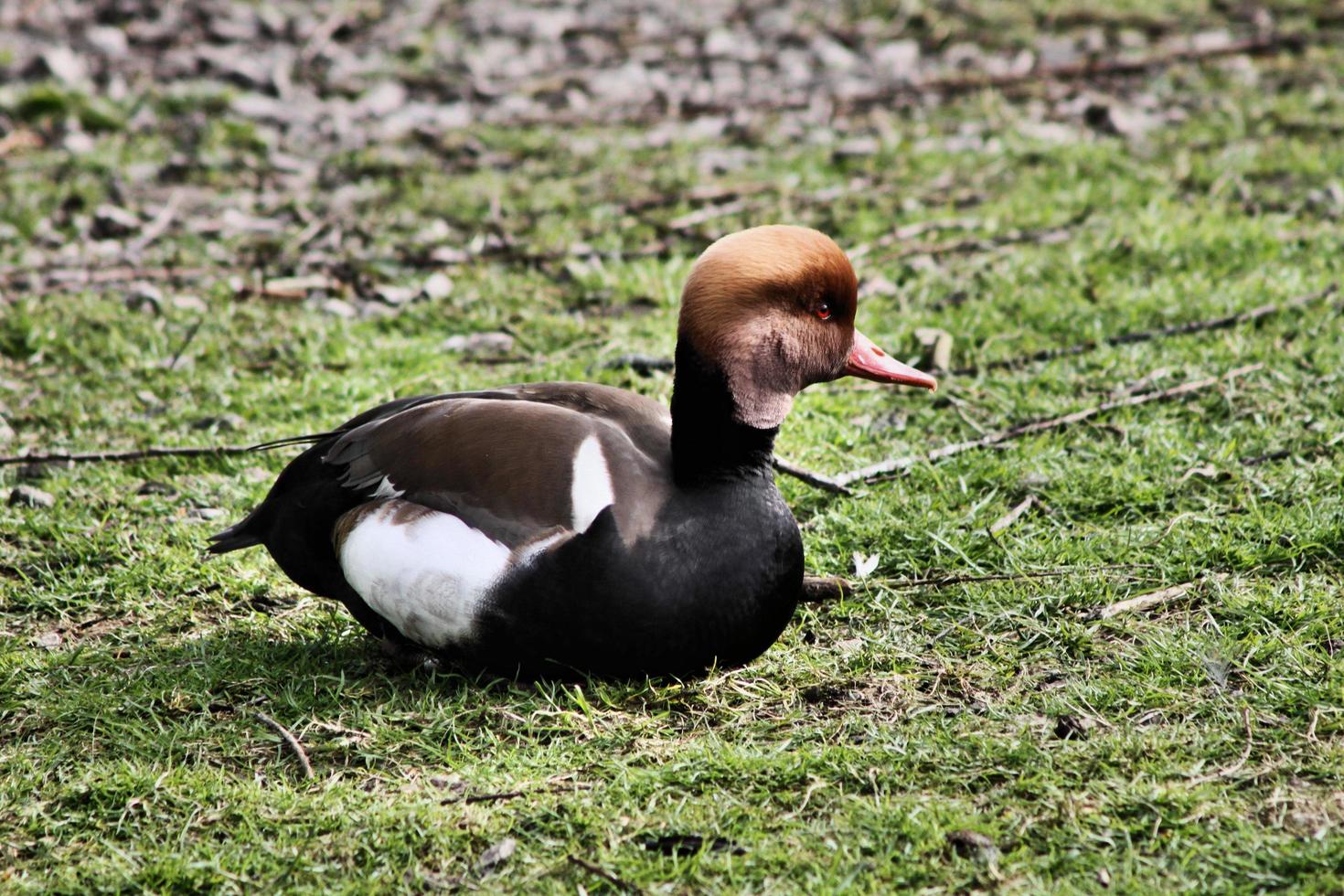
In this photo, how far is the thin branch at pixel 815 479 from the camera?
4.37 m

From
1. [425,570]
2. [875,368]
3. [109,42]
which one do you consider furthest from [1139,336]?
[109,42]

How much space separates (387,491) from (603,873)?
3.88 ft

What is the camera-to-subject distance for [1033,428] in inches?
184

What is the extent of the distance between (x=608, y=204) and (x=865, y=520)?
11.2 ft

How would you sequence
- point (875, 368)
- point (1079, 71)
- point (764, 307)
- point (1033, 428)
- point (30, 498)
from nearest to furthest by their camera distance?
point (764, 307) < point (875, 368) < point (30, 498) < point (1033, 428) < point (1079, 71)

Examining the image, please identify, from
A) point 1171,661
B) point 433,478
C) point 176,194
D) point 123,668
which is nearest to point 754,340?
point 433,478

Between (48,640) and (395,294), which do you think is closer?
(48,640)

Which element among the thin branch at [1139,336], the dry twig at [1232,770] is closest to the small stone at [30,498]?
the thin branch at [1139,336]

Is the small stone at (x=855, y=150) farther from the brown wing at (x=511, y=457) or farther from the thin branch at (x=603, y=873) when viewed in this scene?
the thin branch at (x=603, y=873)

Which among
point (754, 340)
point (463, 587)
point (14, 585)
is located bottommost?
point (14, 585)

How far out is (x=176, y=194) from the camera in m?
7.38

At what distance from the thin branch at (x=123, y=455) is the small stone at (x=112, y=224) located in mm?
2382

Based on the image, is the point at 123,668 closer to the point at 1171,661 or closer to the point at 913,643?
the point at 913,643

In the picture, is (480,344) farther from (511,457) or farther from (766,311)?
(766,311)
